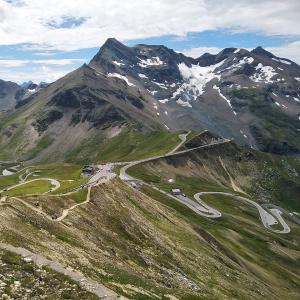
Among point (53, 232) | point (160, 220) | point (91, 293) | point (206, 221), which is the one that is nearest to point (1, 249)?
point (91, 293)

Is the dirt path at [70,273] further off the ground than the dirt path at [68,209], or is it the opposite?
the dirt path at [70,273]

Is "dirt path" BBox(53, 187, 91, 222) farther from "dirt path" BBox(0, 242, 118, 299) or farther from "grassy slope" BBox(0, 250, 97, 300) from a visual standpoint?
"grassy slope" BBox(0, 250, 97, 300)

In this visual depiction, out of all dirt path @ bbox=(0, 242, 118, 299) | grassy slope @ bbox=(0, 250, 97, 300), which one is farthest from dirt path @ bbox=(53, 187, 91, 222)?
grassy slope @ bbox=(0, 250, 97, 300)

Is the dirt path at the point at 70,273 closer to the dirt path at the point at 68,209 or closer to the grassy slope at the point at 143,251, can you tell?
the grassy slope at the point at 143,251

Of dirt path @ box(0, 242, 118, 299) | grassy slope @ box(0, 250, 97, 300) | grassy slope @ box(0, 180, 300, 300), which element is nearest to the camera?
A: grassy slope @ box(0, 250, 97, 300)

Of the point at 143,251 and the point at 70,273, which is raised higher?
the point at 70,273

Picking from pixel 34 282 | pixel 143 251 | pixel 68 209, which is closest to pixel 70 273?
pixel 34 282

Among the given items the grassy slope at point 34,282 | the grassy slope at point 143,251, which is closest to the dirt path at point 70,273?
the grassy slope at point 34,282

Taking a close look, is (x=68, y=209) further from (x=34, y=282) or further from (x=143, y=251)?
(x=34, y=282)
